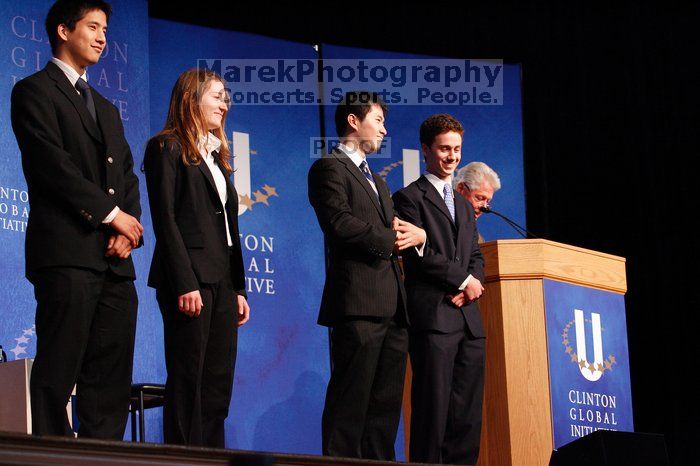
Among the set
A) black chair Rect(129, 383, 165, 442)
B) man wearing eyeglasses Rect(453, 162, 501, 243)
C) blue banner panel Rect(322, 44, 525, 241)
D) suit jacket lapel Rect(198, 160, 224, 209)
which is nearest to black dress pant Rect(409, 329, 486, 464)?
suit jacket lapel Rect(198, 160, 224, 209)

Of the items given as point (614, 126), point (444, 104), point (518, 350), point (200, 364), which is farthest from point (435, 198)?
point (614, 126)

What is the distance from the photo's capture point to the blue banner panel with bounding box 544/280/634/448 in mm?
4246

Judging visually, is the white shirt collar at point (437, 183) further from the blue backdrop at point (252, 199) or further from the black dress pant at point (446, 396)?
the blue backdrop at point (252, 199)

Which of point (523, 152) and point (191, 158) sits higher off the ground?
point (523, 152)

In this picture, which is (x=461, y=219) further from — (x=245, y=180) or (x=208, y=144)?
(x=245, y=180)

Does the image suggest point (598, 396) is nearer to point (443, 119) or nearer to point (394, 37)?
point (443, 119)

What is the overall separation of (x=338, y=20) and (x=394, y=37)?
366mm

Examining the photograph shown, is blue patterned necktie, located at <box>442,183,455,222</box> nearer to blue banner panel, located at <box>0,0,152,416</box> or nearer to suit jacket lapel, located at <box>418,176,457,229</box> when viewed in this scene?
suit jacket lapel, located at <box>418,176,457,229</box>

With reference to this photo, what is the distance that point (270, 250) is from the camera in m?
5.73

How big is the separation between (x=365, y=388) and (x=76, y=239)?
44.6 inches

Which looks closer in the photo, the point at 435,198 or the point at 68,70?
the point at 68,70

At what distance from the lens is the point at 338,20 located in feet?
21.7

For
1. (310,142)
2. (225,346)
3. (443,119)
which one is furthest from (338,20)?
(225,346)

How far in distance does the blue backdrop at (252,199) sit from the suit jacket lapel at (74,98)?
77.9 inches
